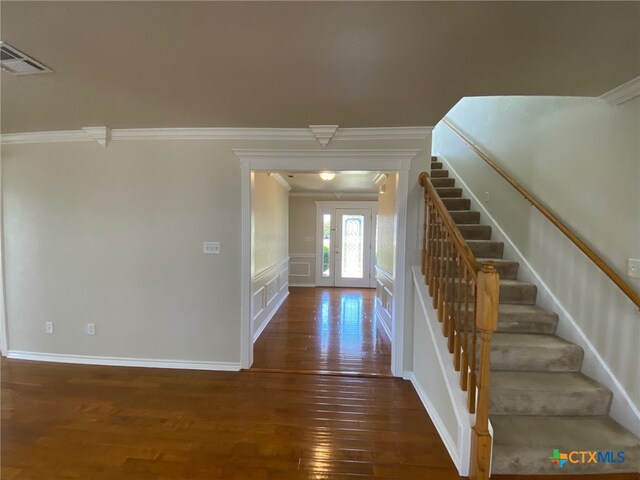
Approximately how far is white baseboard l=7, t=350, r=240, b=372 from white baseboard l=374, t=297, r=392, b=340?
1947 mm

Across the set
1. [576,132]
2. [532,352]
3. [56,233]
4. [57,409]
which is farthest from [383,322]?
[56,233]

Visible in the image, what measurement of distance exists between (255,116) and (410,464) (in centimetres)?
271

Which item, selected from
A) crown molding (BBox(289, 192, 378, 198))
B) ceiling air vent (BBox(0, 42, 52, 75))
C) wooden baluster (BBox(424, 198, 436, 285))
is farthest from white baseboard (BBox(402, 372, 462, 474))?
crown molding (BBox(289, 192, 378, 198))

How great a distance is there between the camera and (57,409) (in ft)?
6.57

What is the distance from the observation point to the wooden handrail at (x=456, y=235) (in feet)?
4.77

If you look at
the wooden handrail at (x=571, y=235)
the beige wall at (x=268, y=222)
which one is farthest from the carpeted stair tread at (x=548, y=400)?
the beige wall at (x=268, y=222)

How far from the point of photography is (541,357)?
185cm

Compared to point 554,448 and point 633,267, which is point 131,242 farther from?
point 633,267

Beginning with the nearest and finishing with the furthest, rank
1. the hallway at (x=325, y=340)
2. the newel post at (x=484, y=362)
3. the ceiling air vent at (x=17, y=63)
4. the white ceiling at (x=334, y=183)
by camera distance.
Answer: the newel post at (x=484, y=362), the ceiling air vent at (x=17, y=63), the hallway at (x=325, y=340), the white ceiling at (x=334, y=183)

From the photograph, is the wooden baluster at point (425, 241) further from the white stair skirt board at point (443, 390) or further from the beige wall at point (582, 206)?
the beige wall at point (582, 206)

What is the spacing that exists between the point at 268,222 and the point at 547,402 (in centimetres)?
371

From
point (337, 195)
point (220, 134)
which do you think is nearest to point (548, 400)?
point (220, 134)

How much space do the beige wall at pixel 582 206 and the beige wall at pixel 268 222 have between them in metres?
2.69

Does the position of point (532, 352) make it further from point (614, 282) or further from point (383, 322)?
point (383, 322)
